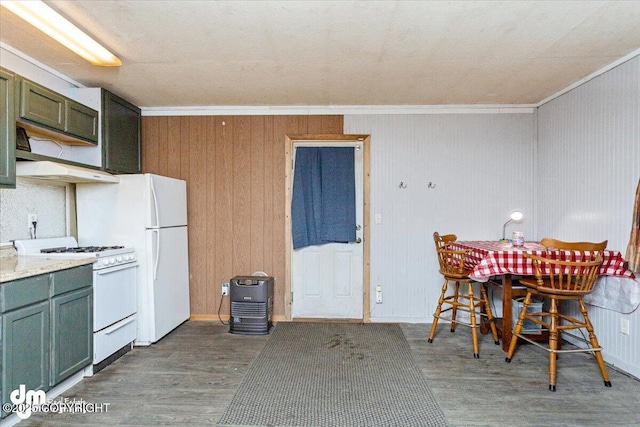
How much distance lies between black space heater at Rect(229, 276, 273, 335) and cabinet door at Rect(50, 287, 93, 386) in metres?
1.28

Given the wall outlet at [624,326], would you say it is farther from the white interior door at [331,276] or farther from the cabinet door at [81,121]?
the cabinet door at [81,121]

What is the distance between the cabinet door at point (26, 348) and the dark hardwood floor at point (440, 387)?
264 millimetres

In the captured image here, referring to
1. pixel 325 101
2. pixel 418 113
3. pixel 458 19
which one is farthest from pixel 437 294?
pixel 458 19

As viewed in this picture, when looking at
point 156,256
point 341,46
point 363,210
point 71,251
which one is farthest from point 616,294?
point 71,251

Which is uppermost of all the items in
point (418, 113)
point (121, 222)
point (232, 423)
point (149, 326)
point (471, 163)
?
point (418, 113)

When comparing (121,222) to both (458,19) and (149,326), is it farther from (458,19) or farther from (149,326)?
(458,19)

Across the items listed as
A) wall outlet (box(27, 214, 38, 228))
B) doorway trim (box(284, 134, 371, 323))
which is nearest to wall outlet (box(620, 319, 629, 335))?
doorway trim (box(284, 134, 371, 323))

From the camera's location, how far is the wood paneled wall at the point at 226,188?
4.02 metres

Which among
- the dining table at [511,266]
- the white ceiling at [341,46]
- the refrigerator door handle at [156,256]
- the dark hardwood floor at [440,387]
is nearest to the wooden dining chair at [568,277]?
the dining table at [511,266]

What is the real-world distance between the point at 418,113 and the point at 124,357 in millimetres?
3621

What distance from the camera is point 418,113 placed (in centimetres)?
397

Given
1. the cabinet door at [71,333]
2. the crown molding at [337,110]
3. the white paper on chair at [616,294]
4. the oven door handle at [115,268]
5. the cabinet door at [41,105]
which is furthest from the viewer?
the crown molding at [337,110]

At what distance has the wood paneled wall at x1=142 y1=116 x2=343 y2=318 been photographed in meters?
4.02

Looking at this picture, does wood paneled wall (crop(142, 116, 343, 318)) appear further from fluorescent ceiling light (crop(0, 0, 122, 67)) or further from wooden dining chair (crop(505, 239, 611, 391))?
wooden dining chair (crop(505, 239, 611, 391))
